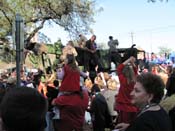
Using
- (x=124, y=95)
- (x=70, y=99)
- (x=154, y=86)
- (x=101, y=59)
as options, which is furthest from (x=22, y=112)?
(x=101, y=59)

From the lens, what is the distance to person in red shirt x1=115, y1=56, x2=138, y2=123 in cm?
830

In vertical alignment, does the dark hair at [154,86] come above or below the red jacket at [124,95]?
above

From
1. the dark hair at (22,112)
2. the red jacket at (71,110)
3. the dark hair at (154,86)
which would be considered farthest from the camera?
the red jacket at (71,110)

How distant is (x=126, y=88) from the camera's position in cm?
853

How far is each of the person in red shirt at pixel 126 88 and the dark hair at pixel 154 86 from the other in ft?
13.7

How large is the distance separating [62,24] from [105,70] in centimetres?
1274

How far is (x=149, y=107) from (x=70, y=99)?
186 inches

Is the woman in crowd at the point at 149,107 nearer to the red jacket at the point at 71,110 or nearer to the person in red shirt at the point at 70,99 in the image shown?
the person in red shirt at the point at 70,99

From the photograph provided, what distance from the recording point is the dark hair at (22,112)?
2.30 metres

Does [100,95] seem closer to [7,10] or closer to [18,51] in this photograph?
[18,51]

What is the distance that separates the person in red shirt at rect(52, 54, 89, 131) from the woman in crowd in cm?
422

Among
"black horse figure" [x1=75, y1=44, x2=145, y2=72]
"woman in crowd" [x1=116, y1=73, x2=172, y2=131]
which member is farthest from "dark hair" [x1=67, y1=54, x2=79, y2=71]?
"black horse figure" [x1=75, y1=44, x2=145, y2=72]

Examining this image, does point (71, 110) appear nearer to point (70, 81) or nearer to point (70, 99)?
point (70, 99)

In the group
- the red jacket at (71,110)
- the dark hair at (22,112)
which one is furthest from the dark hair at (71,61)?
the dark hair at (22,112)
